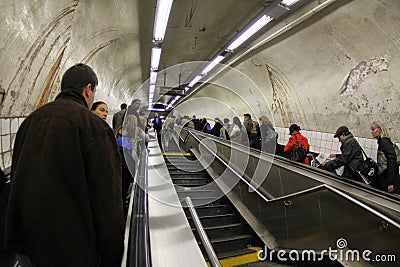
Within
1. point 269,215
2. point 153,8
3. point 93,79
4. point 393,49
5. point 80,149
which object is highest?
point 153,8

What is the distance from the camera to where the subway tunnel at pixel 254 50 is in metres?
2.44

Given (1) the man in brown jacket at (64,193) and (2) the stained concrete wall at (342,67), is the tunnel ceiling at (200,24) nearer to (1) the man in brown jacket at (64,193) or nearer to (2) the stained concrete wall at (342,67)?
(2) the stained concrete wall at (342,67)

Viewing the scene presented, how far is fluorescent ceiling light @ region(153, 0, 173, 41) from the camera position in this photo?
423cm

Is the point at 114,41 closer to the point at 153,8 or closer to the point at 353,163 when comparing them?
the point at 153,8

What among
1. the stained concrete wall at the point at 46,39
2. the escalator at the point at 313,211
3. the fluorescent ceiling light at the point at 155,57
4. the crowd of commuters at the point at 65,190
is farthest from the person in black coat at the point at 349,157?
the fluorescent ceiling light at the point at 155,57

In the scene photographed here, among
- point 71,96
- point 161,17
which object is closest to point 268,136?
point 161,17

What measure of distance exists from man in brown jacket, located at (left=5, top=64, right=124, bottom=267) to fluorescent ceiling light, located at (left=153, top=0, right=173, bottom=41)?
354cm

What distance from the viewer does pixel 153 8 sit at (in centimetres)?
462

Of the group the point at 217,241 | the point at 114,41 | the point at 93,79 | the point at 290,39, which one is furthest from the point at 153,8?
the point at 217,241

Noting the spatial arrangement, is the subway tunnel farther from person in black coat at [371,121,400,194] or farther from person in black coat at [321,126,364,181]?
person in black coat at [321,126,364,181]

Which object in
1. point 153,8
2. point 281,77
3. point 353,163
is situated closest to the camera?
point 353,163

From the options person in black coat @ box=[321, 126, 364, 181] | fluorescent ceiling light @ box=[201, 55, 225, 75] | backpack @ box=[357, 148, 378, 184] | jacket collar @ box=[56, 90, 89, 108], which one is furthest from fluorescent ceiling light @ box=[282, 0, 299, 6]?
jacket collar @ box=[56, 90, 89, 108]

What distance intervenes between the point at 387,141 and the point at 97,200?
3651 millimetres

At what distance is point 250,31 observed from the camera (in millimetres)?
5469
